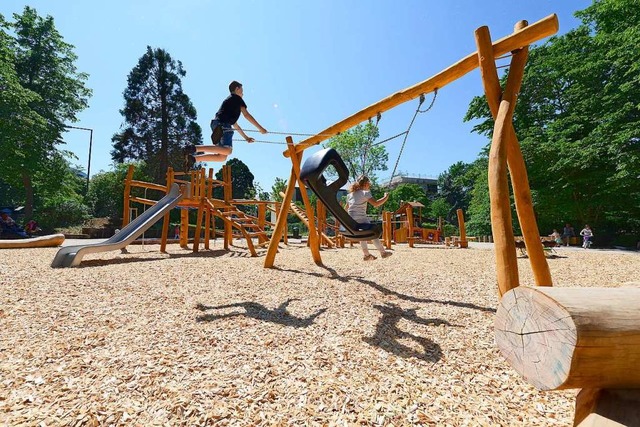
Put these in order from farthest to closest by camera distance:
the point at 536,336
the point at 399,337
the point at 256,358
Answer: the point at 399,337 → the point at 256,358 → the point at 536,336

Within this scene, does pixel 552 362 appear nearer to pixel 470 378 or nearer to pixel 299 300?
pixel 470 378

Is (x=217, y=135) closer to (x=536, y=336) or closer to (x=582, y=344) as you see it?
(x=536, y=336)

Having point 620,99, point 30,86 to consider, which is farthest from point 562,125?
point 30,86

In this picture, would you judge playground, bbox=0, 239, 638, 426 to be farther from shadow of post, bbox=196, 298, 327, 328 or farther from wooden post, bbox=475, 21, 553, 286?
wooden post, bbox=475, 21, 553, 286

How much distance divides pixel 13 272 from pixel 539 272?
7503 millimetres

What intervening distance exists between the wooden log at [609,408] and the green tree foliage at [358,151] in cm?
3066

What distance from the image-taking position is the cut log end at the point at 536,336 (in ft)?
3.78

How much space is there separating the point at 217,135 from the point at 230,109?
50cm

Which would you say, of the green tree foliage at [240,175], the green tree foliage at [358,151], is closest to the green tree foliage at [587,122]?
the green tree foliage at [358,151]

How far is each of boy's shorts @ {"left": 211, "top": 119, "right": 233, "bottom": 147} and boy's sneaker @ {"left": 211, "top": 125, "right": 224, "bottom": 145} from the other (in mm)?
24

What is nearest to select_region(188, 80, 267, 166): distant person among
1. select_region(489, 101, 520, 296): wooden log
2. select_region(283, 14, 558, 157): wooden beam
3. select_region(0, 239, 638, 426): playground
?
select_region(283, 14, 558, 157): wooden beam

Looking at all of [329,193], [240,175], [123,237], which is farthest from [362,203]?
[240,175]

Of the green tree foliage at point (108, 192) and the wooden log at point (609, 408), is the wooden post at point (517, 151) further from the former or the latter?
the green tree foliage at point (108, 192)

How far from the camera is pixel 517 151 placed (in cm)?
311
